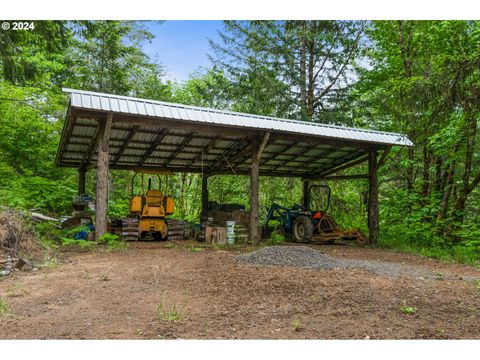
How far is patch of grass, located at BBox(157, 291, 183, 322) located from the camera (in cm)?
355

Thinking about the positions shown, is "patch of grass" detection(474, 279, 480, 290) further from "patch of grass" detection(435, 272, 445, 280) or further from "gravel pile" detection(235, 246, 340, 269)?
"gravel pile" detection(235, 246, 340, 269)

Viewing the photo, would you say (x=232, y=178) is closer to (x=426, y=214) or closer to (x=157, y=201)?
(x=157, y=201)

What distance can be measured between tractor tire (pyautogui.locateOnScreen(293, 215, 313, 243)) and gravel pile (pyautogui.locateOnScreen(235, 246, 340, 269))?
4.20 meters

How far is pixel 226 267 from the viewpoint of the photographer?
21.2ft

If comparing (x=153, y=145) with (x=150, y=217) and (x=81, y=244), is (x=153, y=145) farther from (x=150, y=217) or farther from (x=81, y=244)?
(x=81, y=244)

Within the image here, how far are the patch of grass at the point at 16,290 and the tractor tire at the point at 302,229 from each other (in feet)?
28.3

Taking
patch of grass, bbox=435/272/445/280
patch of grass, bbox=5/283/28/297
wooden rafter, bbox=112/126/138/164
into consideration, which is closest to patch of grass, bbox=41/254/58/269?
patch of grass, bbox=5/283/28/297

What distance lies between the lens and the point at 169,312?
3.74 m

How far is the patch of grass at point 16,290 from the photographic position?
4.42 meters

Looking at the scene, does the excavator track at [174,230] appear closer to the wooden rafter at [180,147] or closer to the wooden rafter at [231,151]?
Answer: the wooden rafter at [180,147]

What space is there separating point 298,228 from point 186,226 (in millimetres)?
3649

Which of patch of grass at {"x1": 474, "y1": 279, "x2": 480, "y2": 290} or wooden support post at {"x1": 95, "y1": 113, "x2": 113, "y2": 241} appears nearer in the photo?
patch of grass at {"x1": 474, "y1": 279, "x2": 480, "y2": 290}

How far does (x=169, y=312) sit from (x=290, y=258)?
3.87 meters

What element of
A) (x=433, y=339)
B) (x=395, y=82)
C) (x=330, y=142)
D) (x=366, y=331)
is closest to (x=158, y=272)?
(x=366, y=331)
